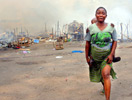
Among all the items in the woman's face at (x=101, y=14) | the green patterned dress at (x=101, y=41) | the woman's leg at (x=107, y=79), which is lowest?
the woman's leg at (x=107, y=79)

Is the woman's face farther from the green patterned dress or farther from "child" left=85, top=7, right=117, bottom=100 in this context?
the green patterned dress

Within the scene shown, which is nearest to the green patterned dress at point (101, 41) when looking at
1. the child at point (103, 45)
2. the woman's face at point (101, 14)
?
the child at point (103, 45)

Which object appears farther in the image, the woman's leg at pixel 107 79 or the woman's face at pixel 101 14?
the woman's face at pixel 101 14

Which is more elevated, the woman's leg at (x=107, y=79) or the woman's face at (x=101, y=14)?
the woman's face at (x=101, y=14)

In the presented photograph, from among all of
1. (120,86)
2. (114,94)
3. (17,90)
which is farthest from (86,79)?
(17,90)

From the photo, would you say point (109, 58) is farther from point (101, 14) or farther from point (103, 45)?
point (101, 14)

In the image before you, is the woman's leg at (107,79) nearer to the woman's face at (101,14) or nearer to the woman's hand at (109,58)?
the woman's hand at (109,58)

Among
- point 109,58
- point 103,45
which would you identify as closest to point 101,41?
point 103,45

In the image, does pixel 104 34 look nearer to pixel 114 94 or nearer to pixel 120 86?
pixel 114 94

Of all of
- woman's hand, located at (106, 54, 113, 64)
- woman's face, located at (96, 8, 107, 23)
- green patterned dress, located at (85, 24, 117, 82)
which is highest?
woman's face, located at (96, 8, 107, 23)

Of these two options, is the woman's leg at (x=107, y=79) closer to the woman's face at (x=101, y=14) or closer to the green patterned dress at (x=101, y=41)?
the green patterned dress at (x=101, y=41)

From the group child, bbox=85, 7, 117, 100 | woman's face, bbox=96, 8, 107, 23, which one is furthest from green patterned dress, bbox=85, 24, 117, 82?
woman's face, bbox=96, 8, 107, 23

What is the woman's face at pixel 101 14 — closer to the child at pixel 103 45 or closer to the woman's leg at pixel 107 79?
the child at pixel 103 45

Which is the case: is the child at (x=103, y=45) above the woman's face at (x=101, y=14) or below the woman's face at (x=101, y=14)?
below
